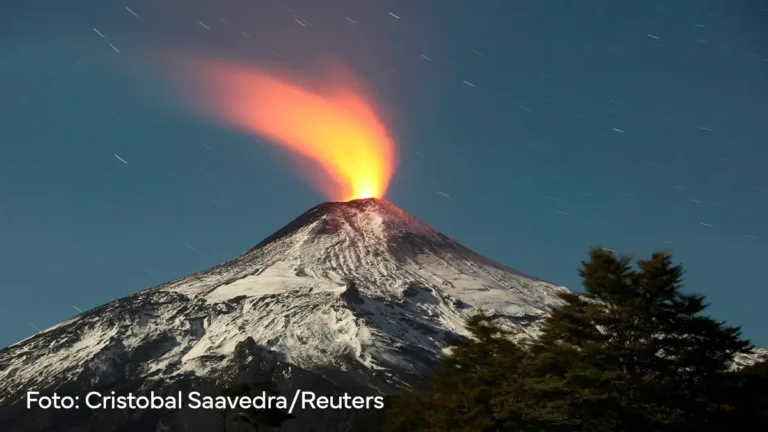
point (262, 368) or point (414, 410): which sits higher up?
point (262, 368)

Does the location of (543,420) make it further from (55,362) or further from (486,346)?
(55,362)

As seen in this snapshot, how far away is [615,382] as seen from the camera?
127 ft

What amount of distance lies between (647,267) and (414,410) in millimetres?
19688

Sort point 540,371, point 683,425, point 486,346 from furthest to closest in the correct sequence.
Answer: point 486,346
point 540,371
point 683,425

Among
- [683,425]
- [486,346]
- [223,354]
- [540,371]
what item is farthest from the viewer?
[223,354]

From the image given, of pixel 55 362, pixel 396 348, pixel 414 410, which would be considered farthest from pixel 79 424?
pixel 414 410

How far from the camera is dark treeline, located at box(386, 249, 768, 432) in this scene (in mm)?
39062

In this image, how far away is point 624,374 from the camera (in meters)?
39.0

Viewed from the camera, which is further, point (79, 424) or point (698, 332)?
point (79, 424)

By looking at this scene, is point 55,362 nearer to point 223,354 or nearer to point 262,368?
point 223,354

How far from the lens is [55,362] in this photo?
191750 millimetres

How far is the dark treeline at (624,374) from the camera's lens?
39062 mm

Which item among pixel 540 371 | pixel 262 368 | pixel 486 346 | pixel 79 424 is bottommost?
pixel 540 371

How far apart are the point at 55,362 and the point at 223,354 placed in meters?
38.7
